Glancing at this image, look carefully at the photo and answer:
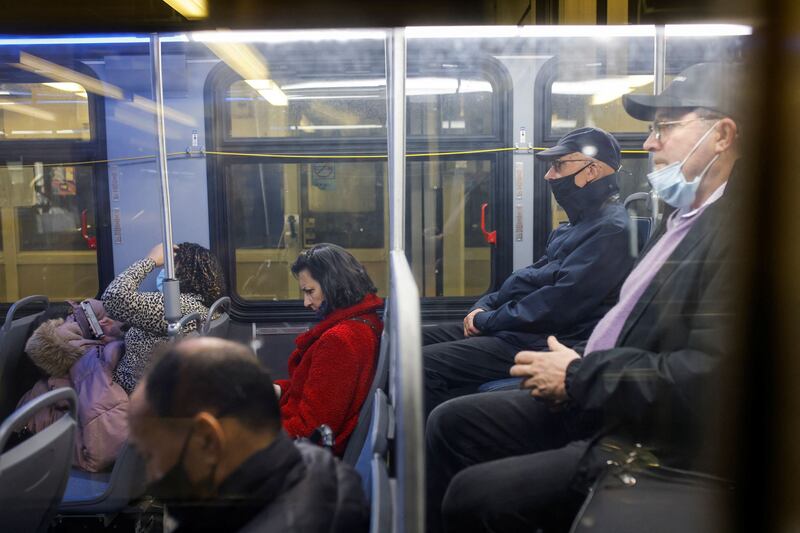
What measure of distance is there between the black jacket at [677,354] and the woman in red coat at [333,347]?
69 centimetres

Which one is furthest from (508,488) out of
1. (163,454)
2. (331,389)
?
(163,454)

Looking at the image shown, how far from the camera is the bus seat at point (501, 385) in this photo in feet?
6.45

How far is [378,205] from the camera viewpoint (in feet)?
7.23

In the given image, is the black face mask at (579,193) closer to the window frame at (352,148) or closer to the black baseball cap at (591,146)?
the black baseball cap at (591,146)

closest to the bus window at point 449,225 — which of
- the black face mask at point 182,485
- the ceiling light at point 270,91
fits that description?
the ceiling light at point 270,91

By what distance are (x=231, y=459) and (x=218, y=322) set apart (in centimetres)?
58

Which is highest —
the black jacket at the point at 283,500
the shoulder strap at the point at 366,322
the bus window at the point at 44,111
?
the bus window at the point at 44,111

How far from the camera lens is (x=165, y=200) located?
84.0 inches

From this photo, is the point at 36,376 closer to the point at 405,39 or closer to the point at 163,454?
the point at 163,454

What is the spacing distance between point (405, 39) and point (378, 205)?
53cm

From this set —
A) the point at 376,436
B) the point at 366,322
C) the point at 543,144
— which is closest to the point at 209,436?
the point at 376,436

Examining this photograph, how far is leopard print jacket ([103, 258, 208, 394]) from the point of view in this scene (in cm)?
206

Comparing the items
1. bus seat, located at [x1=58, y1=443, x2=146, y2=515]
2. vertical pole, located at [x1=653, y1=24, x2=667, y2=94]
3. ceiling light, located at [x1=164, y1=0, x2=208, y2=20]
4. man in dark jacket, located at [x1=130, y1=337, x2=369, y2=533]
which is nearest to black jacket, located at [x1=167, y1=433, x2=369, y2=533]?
man in dark jacket, located at [x1=130, y1=337, x2=369, y2=533]

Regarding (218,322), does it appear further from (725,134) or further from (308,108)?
(725,134)
